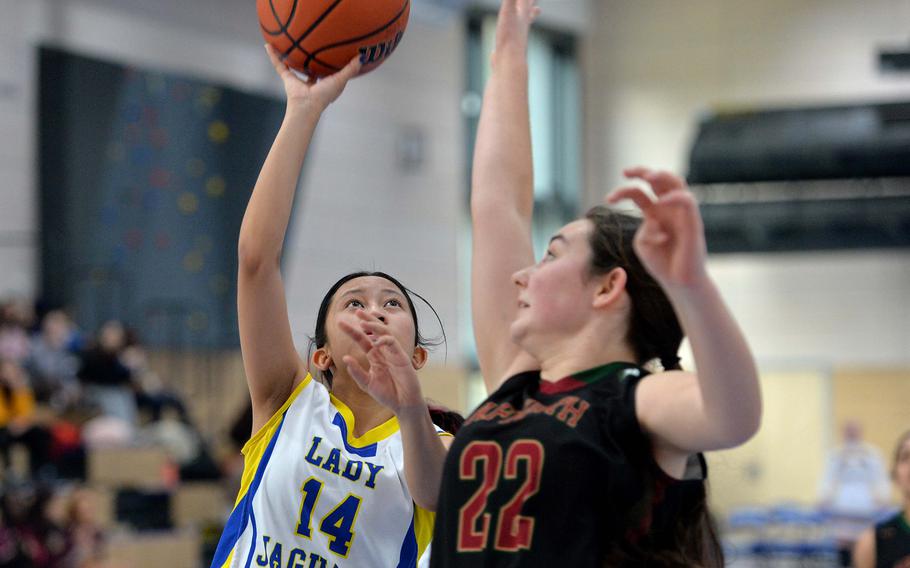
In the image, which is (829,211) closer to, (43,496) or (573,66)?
(573,66)

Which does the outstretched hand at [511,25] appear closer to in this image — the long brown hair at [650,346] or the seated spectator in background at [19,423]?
the long brown hair at [650,346]

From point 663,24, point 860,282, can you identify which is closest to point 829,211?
point 860,282

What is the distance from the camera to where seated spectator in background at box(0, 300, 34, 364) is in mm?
8981

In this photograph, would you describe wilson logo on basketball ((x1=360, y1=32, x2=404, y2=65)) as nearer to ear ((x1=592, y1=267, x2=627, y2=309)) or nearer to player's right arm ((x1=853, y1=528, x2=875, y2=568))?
ear ((x1=592, y1=267, x2=627, y2=309))

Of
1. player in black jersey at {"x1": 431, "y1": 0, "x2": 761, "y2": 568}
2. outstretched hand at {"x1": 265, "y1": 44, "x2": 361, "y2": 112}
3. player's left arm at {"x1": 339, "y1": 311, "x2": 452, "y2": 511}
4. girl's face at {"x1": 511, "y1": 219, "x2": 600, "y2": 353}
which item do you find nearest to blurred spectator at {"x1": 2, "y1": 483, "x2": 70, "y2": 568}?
outstretched hand at {"x1": 265, "y1": 44, "x2": 361, "y2": 112}

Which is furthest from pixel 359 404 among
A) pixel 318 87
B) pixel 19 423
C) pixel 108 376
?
pixel 108 376

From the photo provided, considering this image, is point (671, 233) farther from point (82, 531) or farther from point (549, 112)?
point (549, 112)

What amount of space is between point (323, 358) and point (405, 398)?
1.74 feet

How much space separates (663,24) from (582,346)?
51.1 feet

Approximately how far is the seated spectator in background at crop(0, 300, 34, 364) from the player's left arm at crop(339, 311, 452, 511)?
727cm

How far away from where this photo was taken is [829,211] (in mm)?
13695

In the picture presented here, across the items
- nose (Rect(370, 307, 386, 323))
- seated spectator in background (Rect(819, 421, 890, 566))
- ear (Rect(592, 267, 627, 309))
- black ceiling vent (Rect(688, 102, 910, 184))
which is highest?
black ceiling vent (Rect(688, 102, 910, 184))

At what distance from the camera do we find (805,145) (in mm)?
13164

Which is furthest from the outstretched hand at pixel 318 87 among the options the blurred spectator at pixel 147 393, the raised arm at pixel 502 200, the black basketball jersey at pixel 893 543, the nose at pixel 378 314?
the blurred spectator at pixel 147 393
